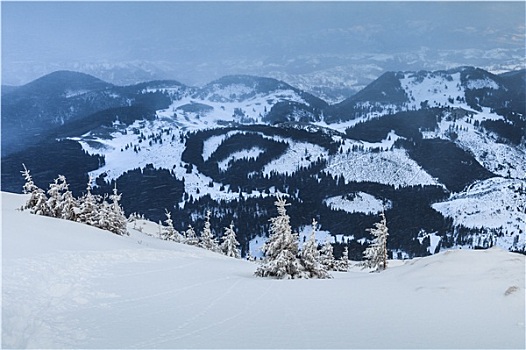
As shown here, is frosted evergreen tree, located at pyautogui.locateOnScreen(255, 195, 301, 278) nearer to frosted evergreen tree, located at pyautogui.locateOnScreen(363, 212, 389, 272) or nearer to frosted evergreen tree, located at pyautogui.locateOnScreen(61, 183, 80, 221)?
frosted evergreen tree, located at pyautogui.locateOnScreen(363, 212, 389, 272)

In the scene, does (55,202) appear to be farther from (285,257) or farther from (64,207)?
(285,257)

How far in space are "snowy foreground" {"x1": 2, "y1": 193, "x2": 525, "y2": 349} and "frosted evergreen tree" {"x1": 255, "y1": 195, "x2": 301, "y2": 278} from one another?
353 centimetres

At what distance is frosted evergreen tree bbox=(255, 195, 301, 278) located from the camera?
25534mm

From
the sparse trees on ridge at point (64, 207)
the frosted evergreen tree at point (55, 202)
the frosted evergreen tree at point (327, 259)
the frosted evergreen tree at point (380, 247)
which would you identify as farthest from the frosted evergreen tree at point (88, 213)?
the frosted evergreen tree at point (380, 247)

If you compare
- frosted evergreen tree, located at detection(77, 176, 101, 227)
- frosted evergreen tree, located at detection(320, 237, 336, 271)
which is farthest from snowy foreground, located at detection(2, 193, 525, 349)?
frosted evergreen tree, located at detection(320, 237, 336, 271)

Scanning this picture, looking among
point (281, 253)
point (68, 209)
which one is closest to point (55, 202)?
point (68, 209)

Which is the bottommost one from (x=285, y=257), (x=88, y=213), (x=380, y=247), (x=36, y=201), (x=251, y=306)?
(x=380, y=247)

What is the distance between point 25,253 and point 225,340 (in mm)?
13763

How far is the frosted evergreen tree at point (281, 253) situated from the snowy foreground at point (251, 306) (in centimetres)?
353

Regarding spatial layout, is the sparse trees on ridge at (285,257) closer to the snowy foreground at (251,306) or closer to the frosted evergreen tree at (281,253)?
the frosted evergreen tree at (281,253)

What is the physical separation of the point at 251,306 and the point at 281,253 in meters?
9.84

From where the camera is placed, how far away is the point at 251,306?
53.6 feet

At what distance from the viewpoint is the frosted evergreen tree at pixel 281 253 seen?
83.8ft

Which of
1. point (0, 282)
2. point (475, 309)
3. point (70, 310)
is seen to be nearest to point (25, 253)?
point (0, 282)
